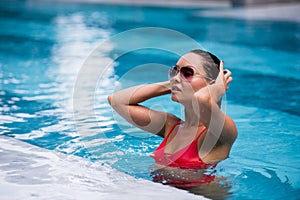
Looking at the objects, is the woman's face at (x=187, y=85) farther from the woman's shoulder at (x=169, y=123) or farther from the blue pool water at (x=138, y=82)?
the blue pool water at (x=138, y=82)

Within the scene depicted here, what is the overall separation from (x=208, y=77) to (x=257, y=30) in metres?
7.47

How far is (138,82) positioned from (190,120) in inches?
124

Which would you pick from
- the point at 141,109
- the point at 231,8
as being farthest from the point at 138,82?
the point at 231,8

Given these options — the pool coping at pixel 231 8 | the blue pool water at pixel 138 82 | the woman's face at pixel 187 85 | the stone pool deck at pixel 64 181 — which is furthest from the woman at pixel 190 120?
the pool coping at pixel 231 8

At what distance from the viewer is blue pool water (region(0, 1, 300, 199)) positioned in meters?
3.74

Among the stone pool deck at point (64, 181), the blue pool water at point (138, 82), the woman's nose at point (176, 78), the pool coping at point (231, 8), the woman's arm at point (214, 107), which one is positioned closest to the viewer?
the woman's arm at point (214, 107)

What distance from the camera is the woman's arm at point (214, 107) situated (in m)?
2.67

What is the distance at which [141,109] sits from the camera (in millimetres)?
3148

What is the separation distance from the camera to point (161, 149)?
10.2 ft

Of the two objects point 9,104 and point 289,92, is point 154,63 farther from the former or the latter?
point 9,104

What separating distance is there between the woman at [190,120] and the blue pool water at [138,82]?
9.4 inches

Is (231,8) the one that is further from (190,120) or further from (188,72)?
(188,72)

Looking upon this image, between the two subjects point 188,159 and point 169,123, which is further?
point 169,123

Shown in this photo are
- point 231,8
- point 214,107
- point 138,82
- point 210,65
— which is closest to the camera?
point 214,107
